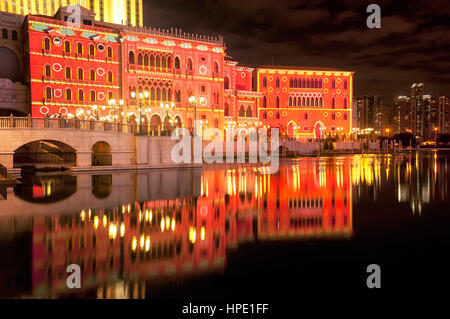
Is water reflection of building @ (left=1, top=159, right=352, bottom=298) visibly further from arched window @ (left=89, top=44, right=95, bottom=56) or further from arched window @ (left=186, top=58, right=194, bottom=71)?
arched window @ (left=186, top=58, right=194, bottom=71)

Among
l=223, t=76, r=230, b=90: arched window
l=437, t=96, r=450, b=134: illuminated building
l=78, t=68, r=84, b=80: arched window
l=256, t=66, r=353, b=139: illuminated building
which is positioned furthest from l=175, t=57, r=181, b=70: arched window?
l=437, t=96, r=450, b=134: illuminated building

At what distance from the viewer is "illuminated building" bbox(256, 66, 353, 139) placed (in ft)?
206

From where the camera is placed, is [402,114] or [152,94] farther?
[402,114]

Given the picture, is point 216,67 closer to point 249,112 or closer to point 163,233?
point 249,112

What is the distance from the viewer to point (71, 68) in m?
41.8

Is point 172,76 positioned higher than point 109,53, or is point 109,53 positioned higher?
point 109,53

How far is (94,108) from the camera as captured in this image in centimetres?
4172

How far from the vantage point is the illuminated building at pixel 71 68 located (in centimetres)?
3988

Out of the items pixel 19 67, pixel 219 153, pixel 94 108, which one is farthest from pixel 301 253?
pixel 19 67

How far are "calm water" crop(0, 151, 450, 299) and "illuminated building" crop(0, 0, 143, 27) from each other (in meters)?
63.7

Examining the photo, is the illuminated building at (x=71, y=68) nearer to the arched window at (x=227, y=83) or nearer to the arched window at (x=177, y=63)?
the arched window at (x=177, y=63)

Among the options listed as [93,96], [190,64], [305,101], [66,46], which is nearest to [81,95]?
[93,96]

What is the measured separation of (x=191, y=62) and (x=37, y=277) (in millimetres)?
45614

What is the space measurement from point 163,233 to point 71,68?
37928 millimetres
